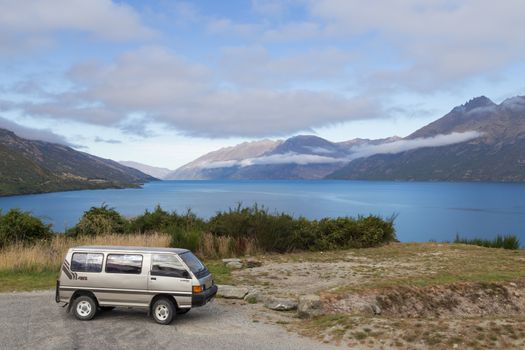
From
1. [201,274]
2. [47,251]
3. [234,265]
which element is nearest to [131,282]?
[201,274]

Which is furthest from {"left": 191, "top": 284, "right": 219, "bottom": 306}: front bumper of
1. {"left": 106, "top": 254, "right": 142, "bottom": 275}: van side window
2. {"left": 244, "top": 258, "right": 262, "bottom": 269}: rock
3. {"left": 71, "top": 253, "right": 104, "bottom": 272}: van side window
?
{"left": 244, "top": 258, "right": 262, "bottom": 269}: rock

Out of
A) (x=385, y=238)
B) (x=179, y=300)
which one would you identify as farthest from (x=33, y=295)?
(x=385, y=238)

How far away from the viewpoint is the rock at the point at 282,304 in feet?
40.4

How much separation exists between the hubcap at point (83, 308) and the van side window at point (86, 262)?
806mm

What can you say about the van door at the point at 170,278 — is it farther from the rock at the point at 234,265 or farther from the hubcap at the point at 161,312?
the rock at the point at 234,265

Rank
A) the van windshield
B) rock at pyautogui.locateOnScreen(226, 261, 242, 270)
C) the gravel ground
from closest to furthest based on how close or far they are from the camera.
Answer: the gravel ground → the van windshield → rock at pyautogui.locateOnScreen(226, 261, 242, 270)

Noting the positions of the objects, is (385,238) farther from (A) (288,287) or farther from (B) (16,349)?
(B) (16,349)

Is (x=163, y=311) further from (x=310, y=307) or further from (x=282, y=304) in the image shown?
(x=310, y=307)

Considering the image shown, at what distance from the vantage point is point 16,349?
29.7ft

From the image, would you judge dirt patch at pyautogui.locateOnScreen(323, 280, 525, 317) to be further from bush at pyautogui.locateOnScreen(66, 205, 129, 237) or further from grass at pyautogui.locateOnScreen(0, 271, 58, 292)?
bush at pyautogui.locateOnScreen(66, 205, 129, 237)

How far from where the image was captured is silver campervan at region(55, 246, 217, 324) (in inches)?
433

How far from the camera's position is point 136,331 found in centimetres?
1034

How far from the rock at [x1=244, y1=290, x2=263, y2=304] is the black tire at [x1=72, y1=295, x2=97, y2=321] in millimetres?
4274

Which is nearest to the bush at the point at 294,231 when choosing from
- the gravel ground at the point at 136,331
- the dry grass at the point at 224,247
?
the dry grass at the point at 224,247
